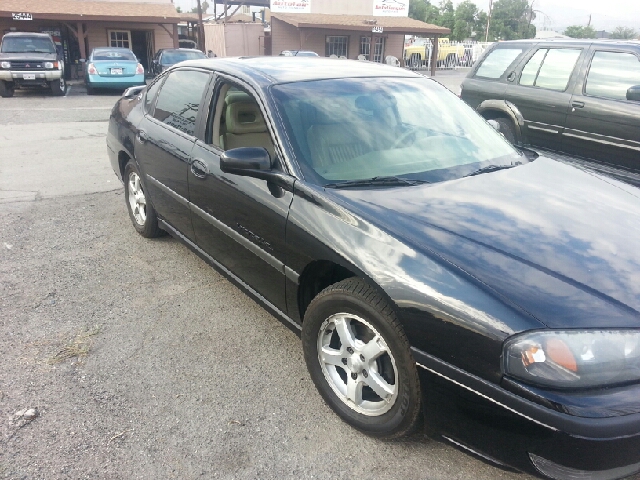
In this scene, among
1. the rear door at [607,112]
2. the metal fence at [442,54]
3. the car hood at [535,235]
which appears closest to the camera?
the car hood at [535,235]

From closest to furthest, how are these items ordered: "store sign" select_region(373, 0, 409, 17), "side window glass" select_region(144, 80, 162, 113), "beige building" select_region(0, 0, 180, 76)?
"side window glass" select_region(144, 80, 162, 113) < "beige building" select_region(0, 0, 180, 76) < "store sign" select_region(373, 0, 409, 17)

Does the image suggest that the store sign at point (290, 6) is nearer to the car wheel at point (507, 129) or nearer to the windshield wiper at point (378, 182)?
the car wheel at point (507, 129)

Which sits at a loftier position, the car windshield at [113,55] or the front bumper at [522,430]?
the car windshield at [113,55]

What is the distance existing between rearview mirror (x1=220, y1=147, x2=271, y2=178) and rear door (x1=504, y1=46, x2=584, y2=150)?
480 cm

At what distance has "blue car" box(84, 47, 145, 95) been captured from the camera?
1725 cm

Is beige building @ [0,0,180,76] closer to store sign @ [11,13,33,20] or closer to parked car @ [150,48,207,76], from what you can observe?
store sign @ [11,13,33,20]

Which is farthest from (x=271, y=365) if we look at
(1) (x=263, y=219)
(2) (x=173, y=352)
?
(1) (x=263, y=219)

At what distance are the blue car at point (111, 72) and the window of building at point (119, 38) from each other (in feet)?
28.9

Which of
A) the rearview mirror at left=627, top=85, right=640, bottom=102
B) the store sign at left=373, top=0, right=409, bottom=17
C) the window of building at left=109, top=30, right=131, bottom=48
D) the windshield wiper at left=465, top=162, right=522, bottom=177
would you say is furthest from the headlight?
the store sign at left=373, top=0, right=409, bottom=17

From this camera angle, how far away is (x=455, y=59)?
3988cm

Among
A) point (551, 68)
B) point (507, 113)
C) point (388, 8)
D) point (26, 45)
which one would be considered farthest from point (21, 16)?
point (551, 68)

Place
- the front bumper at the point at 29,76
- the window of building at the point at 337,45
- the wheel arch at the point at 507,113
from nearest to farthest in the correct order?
1. the wheel arch at the point at 507,113
2. the front bumper at the point at 29,76
3. the window of building at the point at 337,45

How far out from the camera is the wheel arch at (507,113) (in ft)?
22.1

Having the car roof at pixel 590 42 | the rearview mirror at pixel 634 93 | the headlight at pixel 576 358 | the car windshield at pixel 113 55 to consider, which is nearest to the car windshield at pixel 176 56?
the car windshield at pixel 113 55
